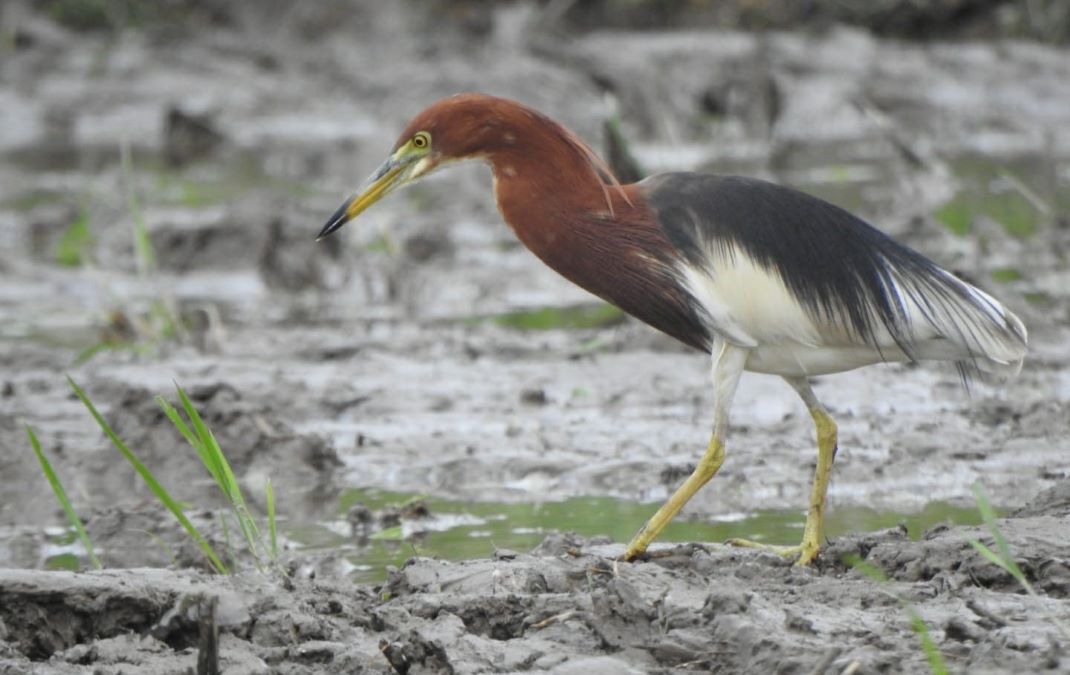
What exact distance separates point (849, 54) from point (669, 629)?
623 inches

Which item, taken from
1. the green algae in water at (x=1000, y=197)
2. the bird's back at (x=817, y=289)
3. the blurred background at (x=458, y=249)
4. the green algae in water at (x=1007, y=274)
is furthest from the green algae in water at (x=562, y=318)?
the bird's back at (x=817, y=289)

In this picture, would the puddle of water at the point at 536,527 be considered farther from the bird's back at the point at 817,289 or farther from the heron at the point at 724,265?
the bird's back at the point at 817,289

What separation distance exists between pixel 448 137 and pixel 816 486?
1.46 metres

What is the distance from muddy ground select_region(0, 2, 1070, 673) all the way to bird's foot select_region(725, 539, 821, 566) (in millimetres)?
42

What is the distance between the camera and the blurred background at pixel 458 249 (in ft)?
20.5

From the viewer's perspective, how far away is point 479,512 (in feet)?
19.4

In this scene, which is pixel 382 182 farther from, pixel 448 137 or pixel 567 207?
pixel 567 207

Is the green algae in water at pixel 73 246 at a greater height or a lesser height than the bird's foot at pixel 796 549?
greater

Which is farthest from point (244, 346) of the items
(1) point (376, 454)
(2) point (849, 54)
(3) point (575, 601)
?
(2) point (849, 54)

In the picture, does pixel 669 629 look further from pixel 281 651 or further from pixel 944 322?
pixel 944 322

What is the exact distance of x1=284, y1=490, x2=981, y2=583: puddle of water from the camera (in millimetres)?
5363

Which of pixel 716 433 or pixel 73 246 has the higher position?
pixel 73 246

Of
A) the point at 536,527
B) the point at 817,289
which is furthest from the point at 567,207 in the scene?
the point at 536,527

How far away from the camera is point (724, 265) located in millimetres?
4535
